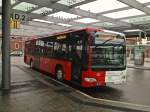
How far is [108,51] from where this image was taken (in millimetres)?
10406

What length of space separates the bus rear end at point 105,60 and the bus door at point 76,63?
0.49 m

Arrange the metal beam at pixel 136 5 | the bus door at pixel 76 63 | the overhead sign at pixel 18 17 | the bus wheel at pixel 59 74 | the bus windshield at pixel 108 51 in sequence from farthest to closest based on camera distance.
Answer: the metal beam at pixel 136 5 → the bus wheel at pixel 59 74 → the overhead sign at pixel 18 17 → the bus door at pixel 76 63 → the bus windshield at pixel 108 51

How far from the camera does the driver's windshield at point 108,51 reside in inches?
398

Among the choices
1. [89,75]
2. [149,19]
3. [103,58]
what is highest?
[149,19]

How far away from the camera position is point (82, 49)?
10.3 m

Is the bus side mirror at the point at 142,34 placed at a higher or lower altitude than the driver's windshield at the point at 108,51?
higher

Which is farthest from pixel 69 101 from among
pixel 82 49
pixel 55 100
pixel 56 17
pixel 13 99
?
pixel 56 17

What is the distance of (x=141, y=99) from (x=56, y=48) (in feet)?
19.0

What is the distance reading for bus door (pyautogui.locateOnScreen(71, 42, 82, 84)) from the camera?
10.5 m

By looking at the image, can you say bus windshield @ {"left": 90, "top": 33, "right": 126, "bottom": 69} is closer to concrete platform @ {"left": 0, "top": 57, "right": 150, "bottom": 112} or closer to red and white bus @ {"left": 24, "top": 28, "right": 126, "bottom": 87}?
red and white bus @ {"left": 24, "top": 28, "right": 126, "bottom": 87}

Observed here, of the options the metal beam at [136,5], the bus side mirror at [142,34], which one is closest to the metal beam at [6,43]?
the metal beam at [136,5]

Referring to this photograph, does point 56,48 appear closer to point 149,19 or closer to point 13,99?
point 13,99

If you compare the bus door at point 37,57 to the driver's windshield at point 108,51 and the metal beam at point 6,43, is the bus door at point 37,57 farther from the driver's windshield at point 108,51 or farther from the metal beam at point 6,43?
the driver's windshield at point 108,51

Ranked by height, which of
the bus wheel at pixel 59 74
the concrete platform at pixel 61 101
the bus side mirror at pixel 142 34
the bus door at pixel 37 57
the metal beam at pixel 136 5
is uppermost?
the metal beam at pixel 136 5
